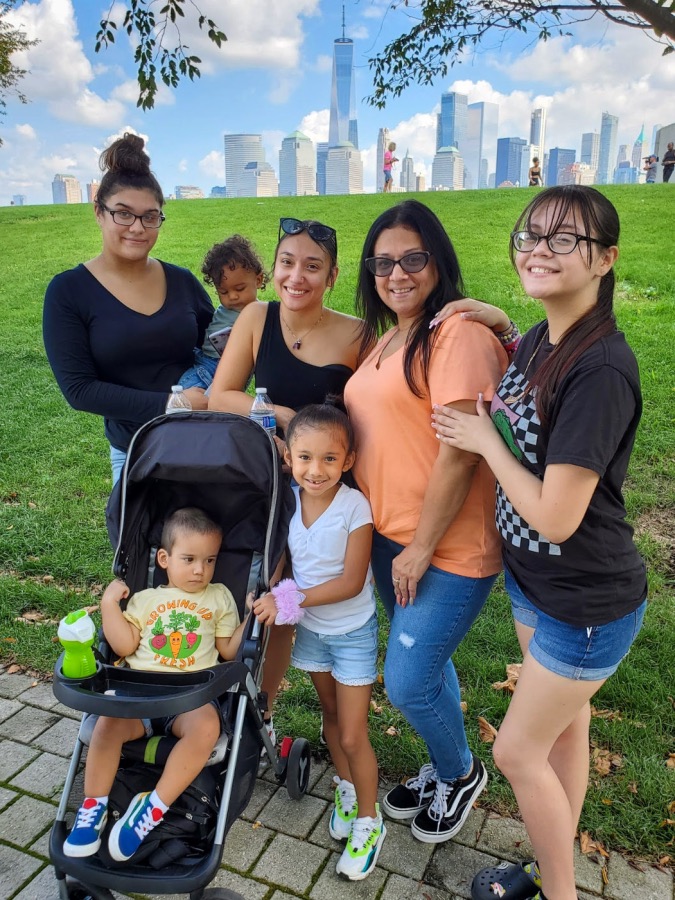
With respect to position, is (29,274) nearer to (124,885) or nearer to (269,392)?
(269,392)

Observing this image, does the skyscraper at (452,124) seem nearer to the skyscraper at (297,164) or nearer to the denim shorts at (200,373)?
the skyscraper at (297,164)

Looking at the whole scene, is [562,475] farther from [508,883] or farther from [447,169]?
[447,169]

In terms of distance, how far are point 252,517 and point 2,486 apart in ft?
14.3

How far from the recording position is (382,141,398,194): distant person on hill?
74.5 ft

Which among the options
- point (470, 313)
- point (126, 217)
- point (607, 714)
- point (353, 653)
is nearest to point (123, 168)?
point (126, 217)

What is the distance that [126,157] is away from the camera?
3.08 meters

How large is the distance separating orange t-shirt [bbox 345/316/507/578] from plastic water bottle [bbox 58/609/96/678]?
41.8 inches

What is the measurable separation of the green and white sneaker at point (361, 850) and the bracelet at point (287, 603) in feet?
2.90

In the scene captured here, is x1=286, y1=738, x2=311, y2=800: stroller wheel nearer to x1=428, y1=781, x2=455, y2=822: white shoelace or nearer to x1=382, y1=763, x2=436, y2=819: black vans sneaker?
x1=382, y1=763, x2=436, y2=819: black vans sneaker

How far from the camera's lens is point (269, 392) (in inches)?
113

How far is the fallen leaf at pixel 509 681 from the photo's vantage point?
141 inches

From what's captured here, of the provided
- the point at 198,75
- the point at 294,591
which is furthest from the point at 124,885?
the point at 198,75

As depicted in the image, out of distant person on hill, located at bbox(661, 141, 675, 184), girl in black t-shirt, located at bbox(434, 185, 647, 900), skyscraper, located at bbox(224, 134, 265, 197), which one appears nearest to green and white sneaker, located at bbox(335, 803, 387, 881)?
girl in black t-shirt, located at bbox(434, 185, 647, 900)

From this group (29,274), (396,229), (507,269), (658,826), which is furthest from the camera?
(29,274)
